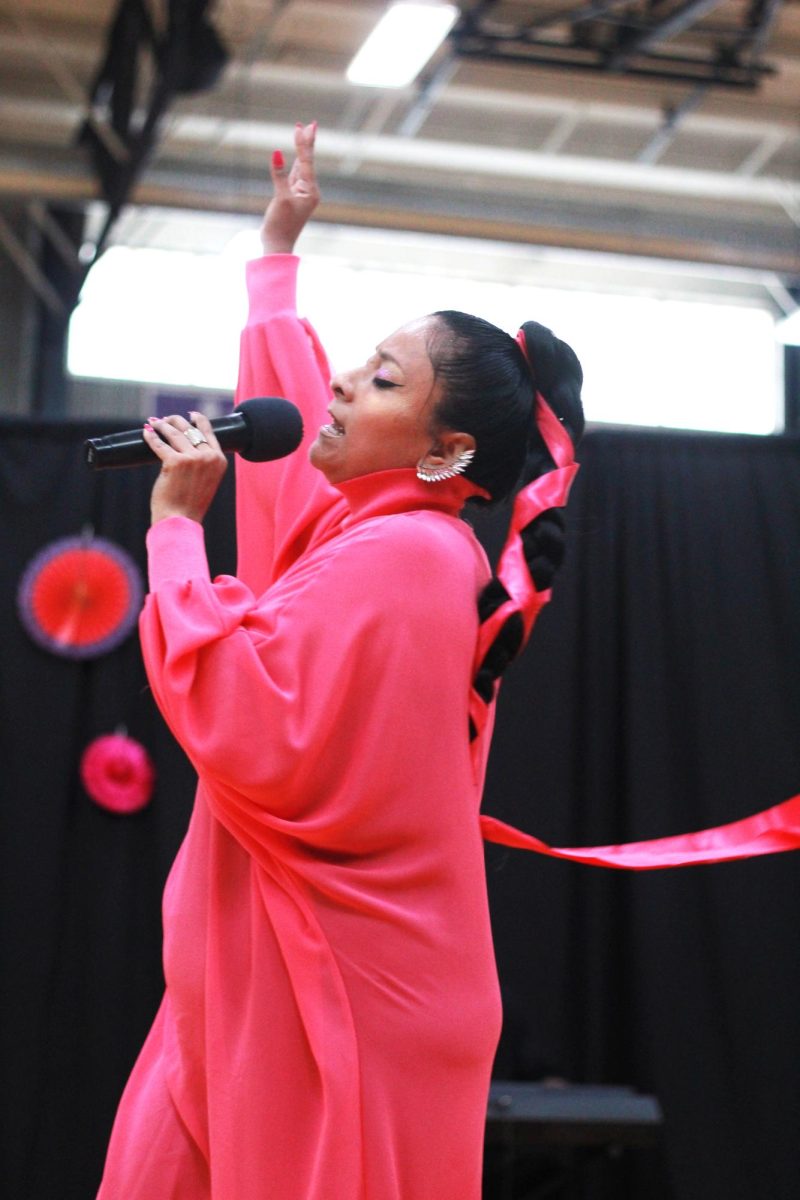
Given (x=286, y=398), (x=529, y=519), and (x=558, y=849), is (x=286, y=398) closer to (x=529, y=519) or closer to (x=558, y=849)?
(x=529, y=519)

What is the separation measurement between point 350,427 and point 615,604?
8.79 feet

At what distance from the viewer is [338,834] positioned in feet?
4.72

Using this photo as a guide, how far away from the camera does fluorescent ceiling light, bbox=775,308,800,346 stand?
Answer: 744 cm

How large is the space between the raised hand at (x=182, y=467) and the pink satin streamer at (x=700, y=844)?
1.56 feet

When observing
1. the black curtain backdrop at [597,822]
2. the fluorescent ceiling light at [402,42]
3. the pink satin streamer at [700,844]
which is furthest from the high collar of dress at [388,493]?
the fluorescent ceiling light at [402,42]

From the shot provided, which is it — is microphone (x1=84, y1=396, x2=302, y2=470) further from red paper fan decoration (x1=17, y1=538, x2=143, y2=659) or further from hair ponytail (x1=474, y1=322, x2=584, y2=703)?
red paper fan decoration (x1=17, y1=538, x2=143, y2=659)

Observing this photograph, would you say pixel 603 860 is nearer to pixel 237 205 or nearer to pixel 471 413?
pixel 471 413

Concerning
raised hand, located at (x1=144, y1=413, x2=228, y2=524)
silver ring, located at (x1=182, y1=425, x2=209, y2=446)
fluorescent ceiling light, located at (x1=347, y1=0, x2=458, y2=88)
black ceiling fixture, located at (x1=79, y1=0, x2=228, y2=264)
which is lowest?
raised hand, located at (x1=144, y1=413, x2=228, y2=524)

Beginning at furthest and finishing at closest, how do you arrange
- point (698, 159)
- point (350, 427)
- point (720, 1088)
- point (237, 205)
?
point (698, 159) < point (237, 205) < point (720, 1088) < point (350, 427)

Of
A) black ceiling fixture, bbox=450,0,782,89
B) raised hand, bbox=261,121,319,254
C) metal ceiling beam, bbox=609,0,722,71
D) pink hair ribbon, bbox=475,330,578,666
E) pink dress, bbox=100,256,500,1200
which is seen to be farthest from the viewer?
black ceiling fixture, bbox=450,0,782,89

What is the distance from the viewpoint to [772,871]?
4.04m

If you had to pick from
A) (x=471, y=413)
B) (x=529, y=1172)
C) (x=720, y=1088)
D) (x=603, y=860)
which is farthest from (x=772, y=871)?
(x=471, y=413)

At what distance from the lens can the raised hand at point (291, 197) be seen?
71.3 inches

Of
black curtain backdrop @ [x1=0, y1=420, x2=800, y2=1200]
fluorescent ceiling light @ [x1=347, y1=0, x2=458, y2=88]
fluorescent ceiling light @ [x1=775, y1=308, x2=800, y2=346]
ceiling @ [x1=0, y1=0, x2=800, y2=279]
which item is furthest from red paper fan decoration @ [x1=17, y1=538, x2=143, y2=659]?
fluorescent ceiling light @ [x1=775, y1=308, x2=800, y2=346]
